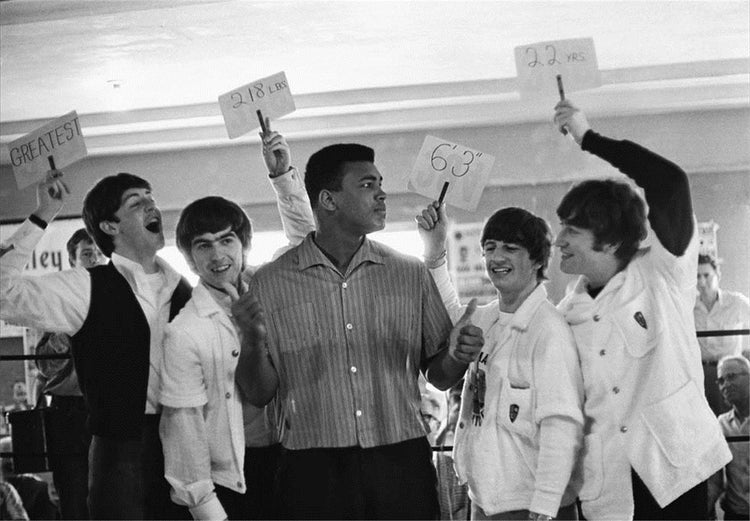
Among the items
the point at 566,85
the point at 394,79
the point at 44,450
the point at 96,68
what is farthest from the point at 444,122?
the point at 566,85

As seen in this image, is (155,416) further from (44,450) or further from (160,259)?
(44,450)

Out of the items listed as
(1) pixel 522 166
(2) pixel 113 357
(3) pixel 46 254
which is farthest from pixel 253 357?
(3) pixel 46 254

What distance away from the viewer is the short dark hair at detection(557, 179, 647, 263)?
102 inches

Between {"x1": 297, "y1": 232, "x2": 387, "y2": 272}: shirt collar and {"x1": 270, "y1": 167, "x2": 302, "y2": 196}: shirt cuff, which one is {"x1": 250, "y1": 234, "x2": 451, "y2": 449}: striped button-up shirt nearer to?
{"x1": 297, "y1": 232, "x2": 387, "y2": 272}: shirt collar

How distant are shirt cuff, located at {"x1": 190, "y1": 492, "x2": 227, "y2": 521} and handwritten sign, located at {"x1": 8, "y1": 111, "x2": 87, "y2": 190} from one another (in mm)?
1030

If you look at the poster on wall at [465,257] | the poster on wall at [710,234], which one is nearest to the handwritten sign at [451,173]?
the poster on wall at [465,257]

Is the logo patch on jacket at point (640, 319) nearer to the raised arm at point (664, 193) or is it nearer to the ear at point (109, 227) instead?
the raised arm at point (664, 193)

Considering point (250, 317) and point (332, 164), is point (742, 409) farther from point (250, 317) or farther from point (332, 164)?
point (250, 317)

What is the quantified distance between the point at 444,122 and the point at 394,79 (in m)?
0.96

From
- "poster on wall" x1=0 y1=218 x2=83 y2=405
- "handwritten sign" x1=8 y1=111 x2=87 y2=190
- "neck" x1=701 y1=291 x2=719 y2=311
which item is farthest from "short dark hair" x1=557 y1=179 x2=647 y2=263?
"poster on wall" x1=0 y1=218 x2=83 y2=405

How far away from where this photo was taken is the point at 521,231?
2.61 meters

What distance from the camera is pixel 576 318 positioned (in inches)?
103

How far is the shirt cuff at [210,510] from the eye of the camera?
261 cm

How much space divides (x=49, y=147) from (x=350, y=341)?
1076 mm
